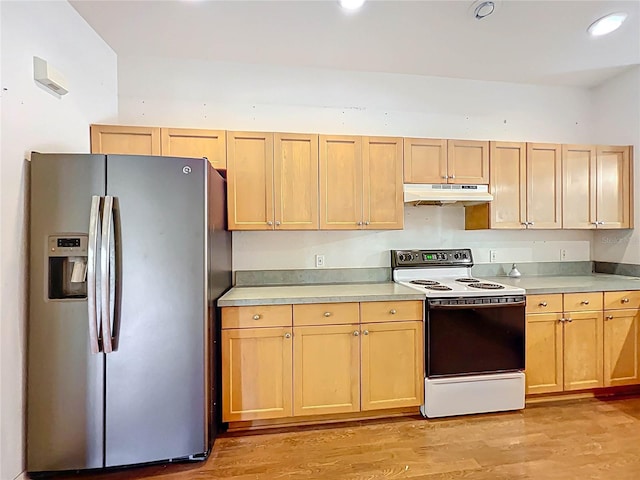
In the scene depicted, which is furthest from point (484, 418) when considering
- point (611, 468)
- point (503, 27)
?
point (503, 27)

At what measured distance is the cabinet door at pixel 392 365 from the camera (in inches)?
96.2

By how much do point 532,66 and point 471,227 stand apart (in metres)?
1.47

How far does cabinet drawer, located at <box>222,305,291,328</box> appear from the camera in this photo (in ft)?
7.61

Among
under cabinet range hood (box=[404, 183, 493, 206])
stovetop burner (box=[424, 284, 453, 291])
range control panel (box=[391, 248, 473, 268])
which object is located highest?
under cabinet range hood (box=[404, 183, 493, 206])

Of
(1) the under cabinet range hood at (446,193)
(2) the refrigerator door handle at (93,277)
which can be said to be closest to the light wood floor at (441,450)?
(2) the refrigerator door handle at (93,277)

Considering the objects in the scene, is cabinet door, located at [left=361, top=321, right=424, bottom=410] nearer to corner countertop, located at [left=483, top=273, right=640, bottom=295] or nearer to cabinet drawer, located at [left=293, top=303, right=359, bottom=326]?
cabinet drawer, located at [left=293, top=303, right=359, bottom=326]

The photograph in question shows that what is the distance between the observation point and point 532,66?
118 inches

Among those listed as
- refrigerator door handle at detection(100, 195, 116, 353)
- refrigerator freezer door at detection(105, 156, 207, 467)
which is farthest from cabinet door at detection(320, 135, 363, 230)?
refrigerator door handle at detection(100, 195, 116, 353)

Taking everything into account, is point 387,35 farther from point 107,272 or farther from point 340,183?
point 107,272

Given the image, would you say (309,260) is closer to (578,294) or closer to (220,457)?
(220,457)

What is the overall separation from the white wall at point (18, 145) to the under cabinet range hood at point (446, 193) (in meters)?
2.43

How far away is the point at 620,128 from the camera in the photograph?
10.6ft

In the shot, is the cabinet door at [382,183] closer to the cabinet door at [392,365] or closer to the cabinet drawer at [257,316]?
the cabinet door at [392,365]

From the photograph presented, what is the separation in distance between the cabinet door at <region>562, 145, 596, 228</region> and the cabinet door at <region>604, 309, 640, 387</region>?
805 mm
